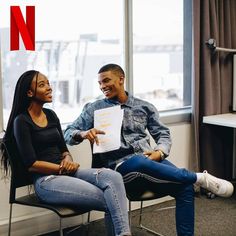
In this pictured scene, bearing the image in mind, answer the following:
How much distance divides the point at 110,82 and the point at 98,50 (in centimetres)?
66

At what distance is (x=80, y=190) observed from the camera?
224 cm

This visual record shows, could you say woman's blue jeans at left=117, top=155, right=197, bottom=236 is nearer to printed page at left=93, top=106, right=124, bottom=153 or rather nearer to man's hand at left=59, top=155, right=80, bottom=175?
printed page at left=93, top=106, right=124, bottom=153

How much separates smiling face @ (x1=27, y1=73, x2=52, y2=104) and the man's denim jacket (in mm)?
311

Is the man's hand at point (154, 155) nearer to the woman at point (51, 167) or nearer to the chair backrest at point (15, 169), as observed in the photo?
the woman at point (51, 167)

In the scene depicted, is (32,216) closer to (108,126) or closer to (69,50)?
(108,126)

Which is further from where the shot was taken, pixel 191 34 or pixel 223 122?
pixel 191 34

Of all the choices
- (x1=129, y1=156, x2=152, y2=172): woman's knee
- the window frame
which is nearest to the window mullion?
the window frame

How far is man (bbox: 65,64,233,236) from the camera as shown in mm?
2457

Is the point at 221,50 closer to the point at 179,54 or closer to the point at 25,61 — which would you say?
the point at 179,54

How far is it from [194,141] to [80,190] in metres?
1.65

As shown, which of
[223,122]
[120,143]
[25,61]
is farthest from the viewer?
[223,122]

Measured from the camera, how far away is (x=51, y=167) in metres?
2.32

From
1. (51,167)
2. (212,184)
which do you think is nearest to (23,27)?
(51,167)

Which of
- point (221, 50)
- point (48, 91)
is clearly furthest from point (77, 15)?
point (221, 50)
